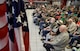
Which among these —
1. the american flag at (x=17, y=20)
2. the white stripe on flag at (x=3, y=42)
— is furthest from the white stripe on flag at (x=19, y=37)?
the white stripe on flag at (x=3, y=42)

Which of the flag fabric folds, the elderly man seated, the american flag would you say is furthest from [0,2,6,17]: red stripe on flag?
the elderly man seated

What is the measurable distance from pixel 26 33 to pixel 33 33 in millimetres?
7082

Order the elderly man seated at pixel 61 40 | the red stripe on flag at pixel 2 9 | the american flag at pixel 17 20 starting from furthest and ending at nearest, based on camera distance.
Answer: the elderly man seated at pixel 61 40 < the american flag at pixel 17 20 < the red stripe on flag at pixel 2 9

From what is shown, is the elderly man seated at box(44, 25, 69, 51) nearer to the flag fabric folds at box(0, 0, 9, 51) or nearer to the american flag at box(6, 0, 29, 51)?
the american flag at box(6, 0, 29, 51)

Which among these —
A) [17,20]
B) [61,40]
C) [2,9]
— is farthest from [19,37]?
[61,40]

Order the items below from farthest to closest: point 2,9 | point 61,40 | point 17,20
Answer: point 61,40 → point 17,20 → point 2,9

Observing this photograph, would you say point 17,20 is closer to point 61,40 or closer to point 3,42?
point 3,42

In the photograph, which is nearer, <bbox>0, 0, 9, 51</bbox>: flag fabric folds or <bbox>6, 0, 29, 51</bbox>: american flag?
<bbox>0, 0, 9, 51</bbox>: flag fabric folds

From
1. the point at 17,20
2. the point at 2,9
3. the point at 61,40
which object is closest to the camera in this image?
the point at 2,9

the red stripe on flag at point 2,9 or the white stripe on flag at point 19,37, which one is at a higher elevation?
the red stripe on flag at point 2,9

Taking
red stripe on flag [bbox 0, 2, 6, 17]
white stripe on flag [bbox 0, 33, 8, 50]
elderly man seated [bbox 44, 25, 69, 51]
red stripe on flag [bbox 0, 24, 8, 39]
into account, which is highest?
red stripe on flag [bbox 0, 2, 6, 17]

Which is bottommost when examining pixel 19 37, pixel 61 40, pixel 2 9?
pixel 61 40

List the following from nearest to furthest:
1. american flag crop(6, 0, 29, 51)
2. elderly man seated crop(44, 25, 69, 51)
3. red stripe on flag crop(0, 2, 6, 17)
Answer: red stripe on flag crop(0, 2, 6, 17) → american flag crop(6, 0, 29, 51) → elderly man seated crop(44, 25, 69, 51)

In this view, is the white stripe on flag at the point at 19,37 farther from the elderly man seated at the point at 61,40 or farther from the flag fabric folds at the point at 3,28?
the elderly man seated at the point at 61,40
